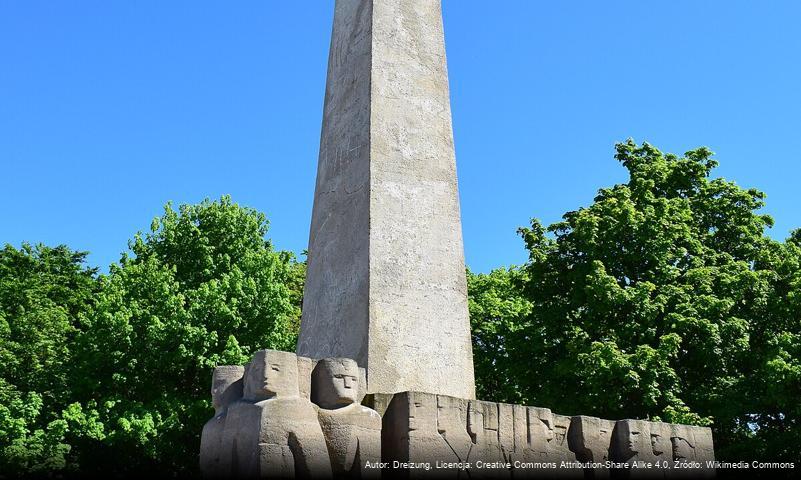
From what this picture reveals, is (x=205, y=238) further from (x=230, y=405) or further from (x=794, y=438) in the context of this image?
(x=230, y=405)

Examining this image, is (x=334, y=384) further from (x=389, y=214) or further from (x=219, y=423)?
(x=389, y=214)

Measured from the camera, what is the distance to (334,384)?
19.8 feet

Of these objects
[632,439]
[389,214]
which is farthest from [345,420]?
[632,439]

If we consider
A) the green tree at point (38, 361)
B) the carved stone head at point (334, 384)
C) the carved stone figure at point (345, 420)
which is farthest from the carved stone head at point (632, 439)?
the green tree at point (38, 361)

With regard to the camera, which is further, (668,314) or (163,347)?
(163,347)

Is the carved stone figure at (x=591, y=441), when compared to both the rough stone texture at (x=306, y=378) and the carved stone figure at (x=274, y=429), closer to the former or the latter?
the rough stone texture at (x=306, y=378)

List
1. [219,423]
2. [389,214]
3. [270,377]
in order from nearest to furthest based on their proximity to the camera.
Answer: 1. [270,377]
2. [219,423]
3. [389,214]

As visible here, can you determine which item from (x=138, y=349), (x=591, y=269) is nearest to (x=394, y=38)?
(x=591, y=269)

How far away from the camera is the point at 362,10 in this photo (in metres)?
8.75

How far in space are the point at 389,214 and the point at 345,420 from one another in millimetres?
2341

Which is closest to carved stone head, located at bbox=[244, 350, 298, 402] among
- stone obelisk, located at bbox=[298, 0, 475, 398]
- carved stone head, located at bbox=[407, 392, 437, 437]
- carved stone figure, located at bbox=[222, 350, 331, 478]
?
carved stone figure, located at bbox=[222, 350, 331, 478]

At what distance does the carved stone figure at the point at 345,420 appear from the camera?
19.1ft

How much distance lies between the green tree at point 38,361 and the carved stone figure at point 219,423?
14682 millimetres

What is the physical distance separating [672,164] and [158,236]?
606 inches
